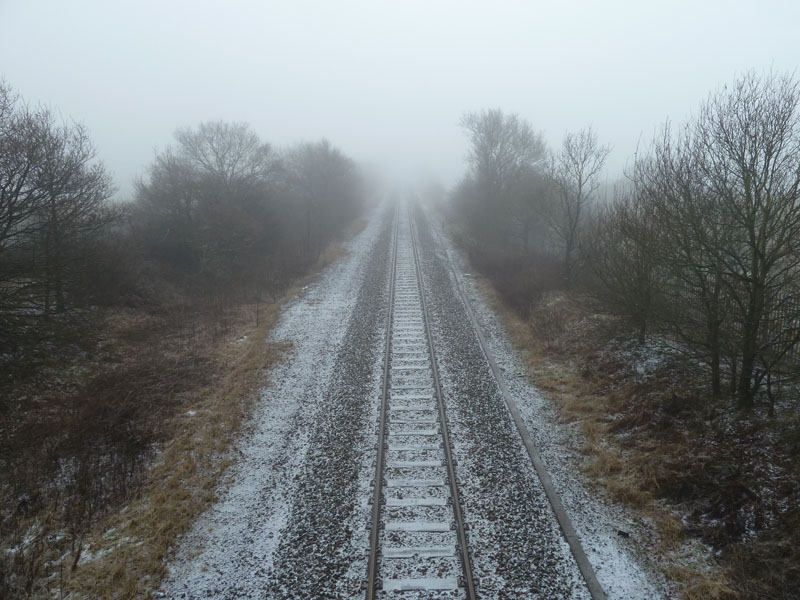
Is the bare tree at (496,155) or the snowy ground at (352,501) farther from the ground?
the bare tree at (496,155)

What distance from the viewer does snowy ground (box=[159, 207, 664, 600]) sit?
Result: 6008mm

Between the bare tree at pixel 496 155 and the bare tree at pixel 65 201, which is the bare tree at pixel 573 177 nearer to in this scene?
the bare tree at pixel 496 155

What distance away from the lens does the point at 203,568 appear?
6.23m

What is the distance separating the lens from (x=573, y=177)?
20.5 metres

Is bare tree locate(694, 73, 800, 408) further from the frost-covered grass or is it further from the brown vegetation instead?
the brown vegetation

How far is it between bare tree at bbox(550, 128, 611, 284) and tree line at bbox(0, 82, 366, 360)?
522 inches

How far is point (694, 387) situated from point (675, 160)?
4.80 m

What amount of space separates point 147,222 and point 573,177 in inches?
793

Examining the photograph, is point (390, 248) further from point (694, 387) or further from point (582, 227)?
point (694, 387)

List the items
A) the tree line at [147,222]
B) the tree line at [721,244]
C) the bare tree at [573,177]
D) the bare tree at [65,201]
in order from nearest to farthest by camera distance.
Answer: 1. the tree line at [721,244]
2. the tree line at [147,222]
3. the bare tree at [65,201]
4. the bare tree at [573,177]

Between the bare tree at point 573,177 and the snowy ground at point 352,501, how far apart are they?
386 inches

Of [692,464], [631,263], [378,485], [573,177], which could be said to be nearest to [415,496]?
[378,485]

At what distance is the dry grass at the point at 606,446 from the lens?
601 cm

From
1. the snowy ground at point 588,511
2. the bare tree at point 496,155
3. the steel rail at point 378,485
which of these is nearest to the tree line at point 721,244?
the snowy ground at point 588,511
